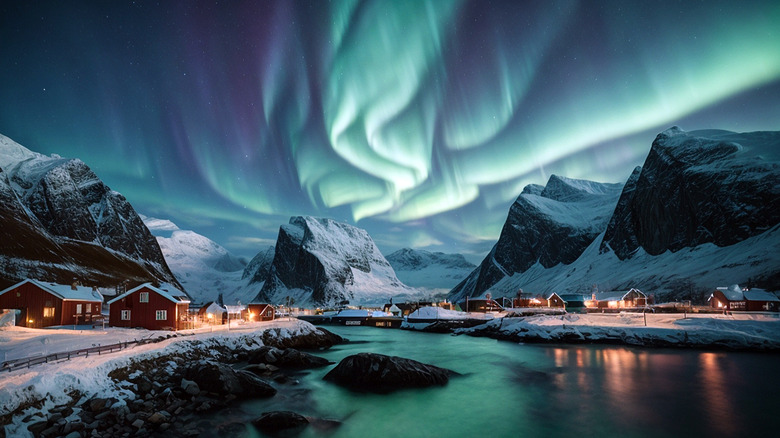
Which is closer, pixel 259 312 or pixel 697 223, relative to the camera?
pixel 259 312

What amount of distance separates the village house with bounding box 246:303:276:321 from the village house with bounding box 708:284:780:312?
10445 cm

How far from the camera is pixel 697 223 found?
5969 inches

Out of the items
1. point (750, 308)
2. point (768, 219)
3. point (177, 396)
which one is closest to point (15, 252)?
point (177, 396)


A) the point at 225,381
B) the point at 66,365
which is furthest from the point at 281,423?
the point at 66,365

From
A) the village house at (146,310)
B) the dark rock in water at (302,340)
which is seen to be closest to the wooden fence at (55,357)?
the village house at (146,310)

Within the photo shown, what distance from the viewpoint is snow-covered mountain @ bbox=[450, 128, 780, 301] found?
116 m

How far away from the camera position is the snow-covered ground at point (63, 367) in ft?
73.2

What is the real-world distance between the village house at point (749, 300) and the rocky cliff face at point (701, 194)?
6023cm

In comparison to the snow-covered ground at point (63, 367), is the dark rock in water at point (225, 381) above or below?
below

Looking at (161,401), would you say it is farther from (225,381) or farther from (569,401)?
(569,401)

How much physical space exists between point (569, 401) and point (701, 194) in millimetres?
164529

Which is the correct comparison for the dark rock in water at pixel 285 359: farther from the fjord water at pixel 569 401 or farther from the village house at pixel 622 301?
the village house at pixel 622 301

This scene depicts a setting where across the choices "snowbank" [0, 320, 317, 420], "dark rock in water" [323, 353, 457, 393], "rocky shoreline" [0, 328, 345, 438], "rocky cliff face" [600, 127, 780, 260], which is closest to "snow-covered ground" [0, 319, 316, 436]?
"snowbank" [0, 320, 317, 420]

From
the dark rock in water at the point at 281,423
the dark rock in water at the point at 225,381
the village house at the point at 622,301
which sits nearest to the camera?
the dark rock in water at the point at 281,423
